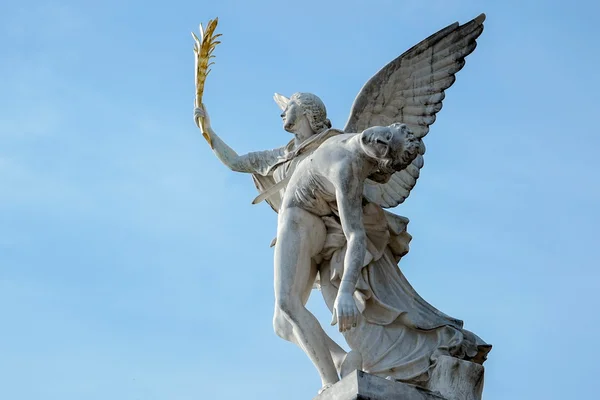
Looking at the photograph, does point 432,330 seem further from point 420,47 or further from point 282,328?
point 420,47

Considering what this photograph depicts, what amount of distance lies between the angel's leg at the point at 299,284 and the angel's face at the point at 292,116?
1.03m

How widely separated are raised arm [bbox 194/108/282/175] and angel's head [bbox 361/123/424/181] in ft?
5.07

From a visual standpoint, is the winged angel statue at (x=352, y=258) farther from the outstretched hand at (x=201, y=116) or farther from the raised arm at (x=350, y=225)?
the outstretched hand at (x=201, y=116)

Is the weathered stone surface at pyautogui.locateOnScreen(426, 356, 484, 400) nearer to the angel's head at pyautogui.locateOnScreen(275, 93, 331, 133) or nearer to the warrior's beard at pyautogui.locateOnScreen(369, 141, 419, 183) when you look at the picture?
the warrior's beard at pyautogui.locateOnScreen(369, 141, 419, 183)

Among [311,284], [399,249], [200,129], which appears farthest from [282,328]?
[200,129]

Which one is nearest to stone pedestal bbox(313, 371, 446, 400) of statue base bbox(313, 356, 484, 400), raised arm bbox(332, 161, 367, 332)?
statue base bbox(313, 356, 484, 400)

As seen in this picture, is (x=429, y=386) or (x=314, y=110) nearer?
(x=429, y=386)

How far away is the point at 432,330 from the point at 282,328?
127cm

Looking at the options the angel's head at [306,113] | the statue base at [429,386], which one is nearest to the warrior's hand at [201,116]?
the angel's head at [306,113]

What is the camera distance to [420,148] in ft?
44.9

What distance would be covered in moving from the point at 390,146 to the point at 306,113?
1358mm

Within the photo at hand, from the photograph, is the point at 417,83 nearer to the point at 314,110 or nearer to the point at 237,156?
the point at 314,110

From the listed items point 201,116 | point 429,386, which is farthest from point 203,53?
point 429,386

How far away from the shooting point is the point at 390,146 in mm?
13258
